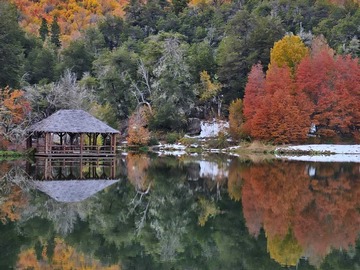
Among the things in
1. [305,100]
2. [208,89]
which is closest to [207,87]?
[208,89]

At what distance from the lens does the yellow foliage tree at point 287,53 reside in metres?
53.1

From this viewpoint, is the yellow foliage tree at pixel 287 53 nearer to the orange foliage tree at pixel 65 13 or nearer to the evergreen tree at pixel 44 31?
the evergreen tree at pixel 44 31

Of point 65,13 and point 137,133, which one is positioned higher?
point 65,13

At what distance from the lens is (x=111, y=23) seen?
80.4m

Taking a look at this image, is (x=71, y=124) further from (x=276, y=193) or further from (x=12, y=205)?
(x=12, y=205)

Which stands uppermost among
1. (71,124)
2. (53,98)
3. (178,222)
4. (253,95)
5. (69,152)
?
(253,95)

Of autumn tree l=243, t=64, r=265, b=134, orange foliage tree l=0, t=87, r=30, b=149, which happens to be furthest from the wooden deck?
autumn tree l=243, t=64, r=265, b=134

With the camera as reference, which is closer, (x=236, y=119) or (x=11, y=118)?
(x=11, y=118)

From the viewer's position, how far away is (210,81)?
58.2 m

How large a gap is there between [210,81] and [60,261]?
1901 inches

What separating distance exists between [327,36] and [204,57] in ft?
59.4

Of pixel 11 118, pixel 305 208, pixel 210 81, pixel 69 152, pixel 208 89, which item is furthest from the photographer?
pixel 210 81

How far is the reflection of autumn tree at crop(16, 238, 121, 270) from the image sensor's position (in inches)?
416

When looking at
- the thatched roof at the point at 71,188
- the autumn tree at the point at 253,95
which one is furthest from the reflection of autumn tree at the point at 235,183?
the autumn tree at the point at 253,95
